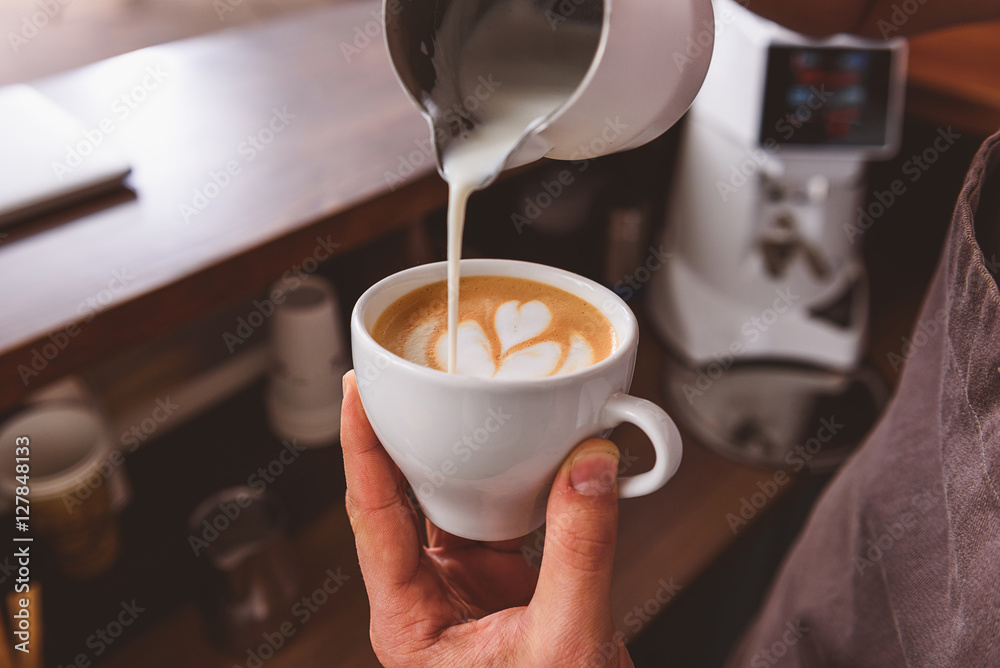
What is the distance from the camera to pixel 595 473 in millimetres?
563

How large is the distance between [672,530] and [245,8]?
1.31m

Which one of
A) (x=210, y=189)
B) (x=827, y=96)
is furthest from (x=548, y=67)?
(x=827, y=96)

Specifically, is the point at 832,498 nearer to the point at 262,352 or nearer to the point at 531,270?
the point at 531,270

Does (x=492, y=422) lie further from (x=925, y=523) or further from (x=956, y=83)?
(x=956, y=83)

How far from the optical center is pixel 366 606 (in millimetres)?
1107

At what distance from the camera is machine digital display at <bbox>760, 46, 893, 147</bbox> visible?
120cm

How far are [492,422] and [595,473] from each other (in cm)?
9

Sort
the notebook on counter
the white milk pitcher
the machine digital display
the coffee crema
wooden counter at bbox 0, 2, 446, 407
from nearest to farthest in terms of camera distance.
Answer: the white milk pitcher < the coffee crema < wooden counter at bbox 0, 2, 446, 407 < the notebook on counter < the machine digital display

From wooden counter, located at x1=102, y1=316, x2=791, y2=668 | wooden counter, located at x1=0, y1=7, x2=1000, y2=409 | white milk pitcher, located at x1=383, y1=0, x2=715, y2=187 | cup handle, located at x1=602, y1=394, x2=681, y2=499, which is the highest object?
white milk pitcher, located at x1=383, y1=0, x2=715, y2=187

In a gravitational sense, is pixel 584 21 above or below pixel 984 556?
above

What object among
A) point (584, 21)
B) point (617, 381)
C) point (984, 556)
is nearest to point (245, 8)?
point (584, 21)

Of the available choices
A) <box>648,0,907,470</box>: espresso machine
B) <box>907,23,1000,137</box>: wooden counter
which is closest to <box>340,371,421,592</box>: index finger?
<box>648,0,907,470</box>: espresso machine

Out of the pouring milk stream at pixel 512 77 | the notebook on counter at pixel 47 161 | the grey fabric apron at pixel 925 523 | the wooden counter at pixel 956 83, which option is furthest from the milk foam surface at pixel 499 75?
the wooden counter at pixel 956 83

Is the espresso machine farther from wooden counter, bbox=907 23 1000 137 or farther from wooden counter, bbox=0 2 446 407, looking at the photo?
wooden counter, bbox=0 2 446 407
